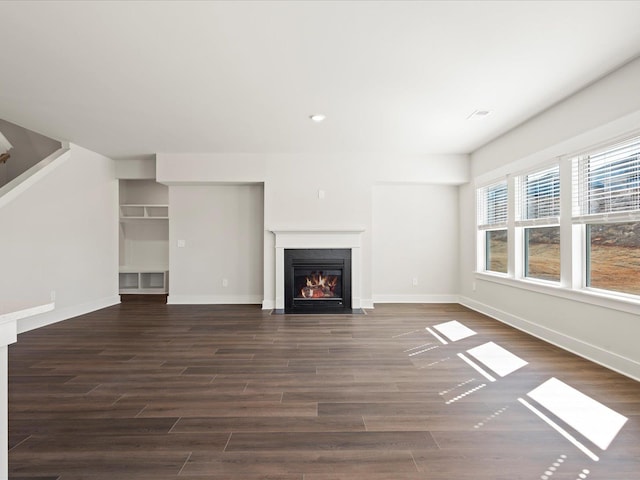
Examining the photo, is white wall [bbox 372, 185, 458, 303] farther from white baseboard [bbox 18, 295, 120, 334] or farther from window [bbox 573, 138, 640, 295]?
→ white baseboard [bbox 18, 295, 120, 334]

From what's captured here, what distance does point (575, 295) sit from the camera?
341 centimetres

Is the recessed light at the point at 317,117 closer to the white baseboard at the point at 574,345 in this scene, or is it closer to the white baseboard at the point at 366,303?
the white baseboard at the point at 366,303

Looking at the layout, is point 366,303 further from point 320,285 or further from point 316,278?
point 316,278

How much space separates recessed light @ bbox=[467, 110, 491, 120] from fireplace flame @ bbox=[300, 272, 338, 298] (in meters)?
3.05

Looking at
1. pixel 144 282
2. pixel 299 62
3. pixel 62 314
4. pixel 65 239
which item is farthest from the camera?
pixel 144 282

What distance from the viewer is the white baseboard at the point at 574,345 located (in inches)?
111

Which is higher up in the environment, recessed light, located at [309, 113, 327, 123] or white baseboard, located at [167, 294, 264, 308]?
recessed light, located at [309, 113, 327, 123]

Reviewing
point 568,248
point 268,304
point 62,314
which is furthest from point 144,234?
point 568,248

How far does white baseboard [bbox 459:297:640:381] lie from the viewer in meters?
2.82

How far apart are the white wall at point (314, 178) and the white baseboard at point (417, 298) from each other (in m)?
0.42

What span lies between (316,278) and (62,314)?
3.60 metres

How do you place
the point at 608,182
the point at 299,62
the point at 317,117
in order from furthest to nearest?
the point at 317,117 < the point at 608,182 < the point at 299,62

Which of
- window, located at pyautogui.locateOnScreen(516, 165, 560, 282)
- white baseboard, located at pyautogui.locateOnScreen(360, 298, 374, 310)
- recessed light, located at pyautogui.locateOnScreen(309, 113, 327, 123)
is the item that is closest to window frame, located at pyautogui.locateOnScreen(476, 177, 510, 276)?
window, located at pyautogui.locateOnScreen(516, 165, 560, 282)

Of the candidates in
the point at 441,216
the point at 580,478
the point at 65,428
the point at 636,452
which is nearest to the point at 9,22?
the point at 65,428
